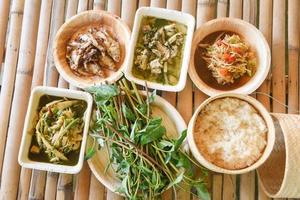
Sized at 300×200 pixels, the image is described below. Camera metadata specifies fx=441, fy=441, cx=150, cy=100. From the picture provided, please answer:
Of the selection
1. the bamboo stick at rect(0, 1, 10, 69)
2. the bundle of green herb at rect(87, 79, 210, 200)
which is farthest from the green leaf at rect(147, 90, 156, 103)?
the bamboo stick at rect(0, 1, 10, 69)

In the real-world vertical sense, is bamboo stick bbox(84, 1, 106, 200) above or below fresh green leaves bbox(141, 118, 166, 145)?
below

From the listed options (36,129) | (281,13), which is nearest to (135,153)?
(36,129)

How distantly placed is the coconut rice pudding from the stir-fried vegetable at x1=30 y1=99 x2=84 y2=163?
0.31 meters

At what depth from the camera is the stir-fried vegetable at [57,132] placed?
1.14m

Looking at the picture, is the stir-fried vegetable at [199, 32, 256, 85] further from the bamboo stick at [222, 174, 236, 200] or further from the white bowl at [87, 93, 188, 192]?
the bamboo stick at [222, 174, 236, 200]

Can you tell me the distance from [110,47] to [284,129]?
507 mm

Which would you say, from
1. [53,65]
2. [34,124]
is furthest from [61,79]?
[34,124]

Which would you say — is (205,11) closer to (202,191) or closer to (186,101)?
(186,101)

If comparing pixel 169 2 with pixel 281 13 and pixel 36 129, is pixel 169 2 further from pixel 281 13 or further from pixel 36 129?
pixel 36 129

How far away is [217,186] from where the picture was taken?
1201 millimetres

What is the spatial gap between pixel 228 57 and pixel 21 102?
587 millimetres

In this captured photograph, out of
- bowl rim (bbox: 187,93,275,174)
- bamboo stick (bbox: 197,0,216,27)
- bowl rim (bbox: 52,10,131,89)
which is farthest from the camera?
bamboo stick (bbox: 197,0,216,27)

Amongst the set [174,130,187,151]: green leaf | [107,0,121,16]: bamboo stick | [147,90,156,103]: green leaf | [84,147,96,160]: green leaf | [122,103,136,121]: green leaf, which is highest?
[107,0,121,16]: bamboo stick

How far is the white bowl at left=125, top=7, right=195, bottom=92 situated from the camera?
116 centimetres
